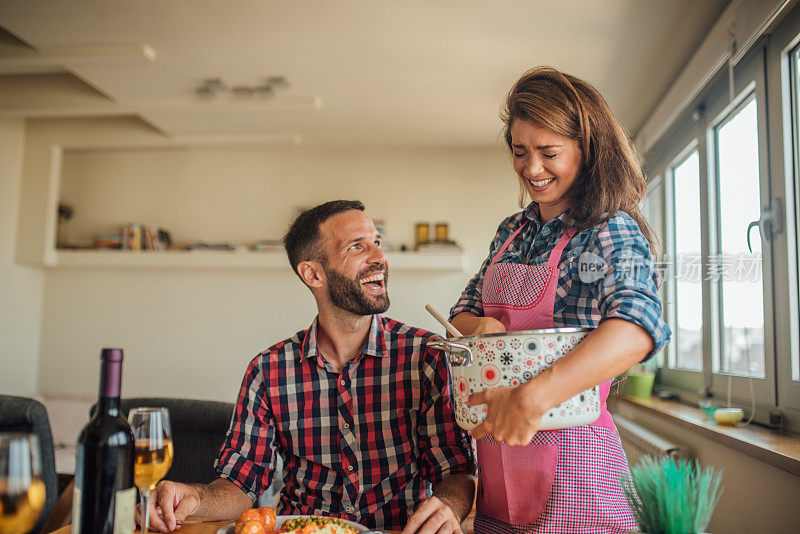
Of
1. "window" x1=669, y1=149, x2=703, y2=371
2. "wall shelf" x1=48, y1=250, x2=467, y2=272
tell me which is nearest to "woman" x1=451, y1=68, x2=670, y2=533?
"window" x1=669, y1=149, x2=703, y2=371

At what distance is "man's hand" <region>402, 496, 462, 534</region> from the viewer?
105cm

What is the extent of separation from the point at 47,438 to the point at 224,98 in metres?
2.82

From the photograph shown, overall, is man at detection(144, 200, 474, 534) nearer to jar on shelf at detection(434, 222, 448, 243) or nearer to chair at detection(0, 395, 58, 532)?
chair at detection(0, 395, 58, 532)

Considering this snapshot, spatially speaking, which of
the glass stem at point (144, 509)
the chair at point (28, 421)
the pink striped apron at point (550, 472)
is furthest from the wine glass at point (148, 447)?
the chair at point (28, 421)

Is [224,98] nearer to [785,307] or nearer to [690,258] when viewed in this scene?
[690,258]

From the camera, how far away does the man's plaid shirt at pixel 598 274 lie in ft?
2.93

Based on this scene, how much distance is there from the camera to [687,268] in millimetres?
3607

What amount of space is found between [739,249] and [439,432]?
196 cm

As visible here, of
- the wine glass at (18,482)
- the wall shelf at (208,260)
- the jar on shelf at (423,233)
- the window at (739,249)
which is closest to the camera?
the wine glass at (18,482)

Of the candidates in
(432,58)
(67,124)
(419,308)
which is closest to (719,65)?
(432,58)

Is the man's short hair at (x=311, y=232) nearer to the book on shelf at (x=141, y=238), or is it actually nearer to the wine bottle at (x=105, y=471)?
the wine bottle at (x=105, y=471)

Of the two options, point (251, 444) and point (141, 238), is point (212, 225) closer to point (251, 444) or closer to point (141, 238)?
point (141, 238)

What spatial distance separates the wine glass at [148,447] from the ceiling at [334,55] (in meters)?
2.44

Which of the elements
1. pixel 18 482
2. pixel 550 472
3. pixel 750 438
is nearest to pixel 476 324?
pixel 550 472
